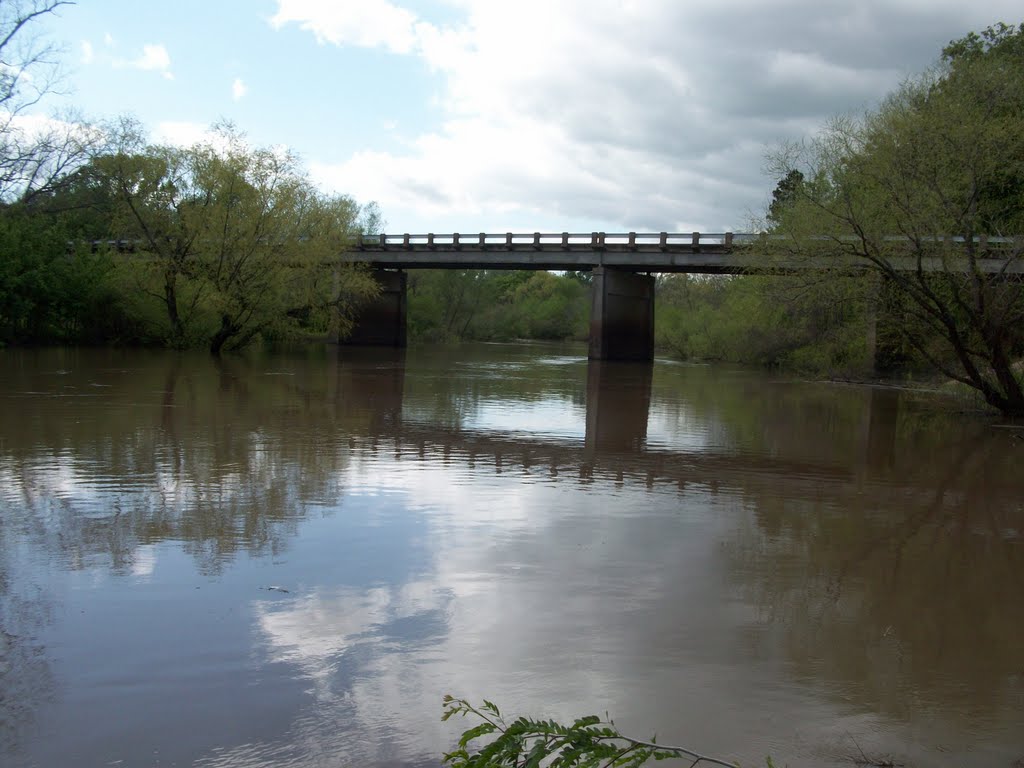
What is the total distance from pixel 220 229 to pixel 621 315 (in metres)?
25.4

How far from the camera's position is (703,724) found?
5035 mm

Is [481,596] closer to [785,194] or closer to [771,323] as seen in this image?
[785,194]

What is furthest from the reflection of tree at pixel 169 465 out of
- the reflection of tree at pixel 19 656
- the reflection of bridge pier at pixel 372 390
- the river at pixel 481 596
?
the reflection of tree at pixel 19 656

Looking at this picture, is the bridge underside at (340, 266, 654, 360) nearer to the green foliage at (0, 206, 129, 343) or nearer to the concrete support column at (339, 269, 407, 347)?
the concrete support column at (339, 269, 407, 347)

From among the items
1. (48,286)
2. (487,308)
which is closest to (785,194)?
(48,286)

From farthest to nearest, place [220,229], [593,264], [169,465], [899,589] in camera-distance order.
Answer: [593,264]
[220,229]
[169,465]
[899,589]

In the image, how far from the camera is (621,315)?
2170 inches

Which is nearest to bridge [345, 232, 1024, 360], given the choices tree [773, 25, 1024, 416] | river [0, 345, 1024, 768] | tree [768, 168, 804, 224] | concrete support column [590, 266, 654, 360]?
concrete support column [590, 266, 654, 360]

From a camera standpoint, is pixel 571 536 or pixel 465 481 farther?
pixel 465 481

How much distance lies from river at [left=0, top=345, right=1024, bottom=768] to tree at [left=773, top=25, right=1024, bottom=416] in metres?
6.60

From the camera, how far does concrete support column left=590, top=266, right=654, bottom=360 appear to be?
5394 centimetres

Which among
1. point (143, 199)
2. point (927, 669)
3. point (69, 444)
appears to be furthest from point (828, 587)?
point (143, 199)

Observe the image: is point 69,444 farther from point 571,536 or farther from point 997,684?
point 997,684

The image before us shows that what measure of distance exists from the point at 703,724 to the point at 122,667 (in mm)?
3404
